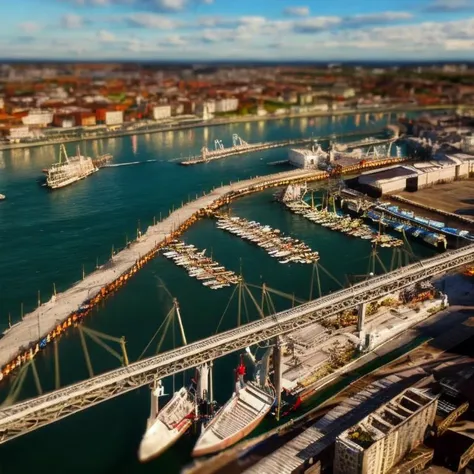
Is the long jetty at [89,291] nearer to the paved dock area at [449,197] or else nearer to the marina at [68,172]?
the marina at [68,172]

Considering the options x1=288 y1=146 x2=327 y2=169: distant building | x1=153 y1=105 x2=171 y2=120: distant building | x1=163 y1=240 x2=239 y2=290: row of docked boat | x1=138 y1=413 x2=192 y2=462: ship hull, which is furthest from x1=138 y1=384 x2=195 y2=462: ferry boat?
x1=153 y1=105 x2=171 y2=120: distant building

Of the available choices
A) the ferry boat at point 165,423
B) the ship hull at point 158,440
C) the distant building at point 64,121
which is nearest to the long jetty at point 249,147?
the distant building at point 64,121

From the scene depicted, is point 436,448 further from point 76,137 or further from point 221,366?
point 76,137

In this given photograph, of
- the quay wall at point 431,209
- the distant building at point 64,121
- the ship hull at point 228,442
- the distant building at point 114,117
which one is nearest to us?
the ship hull at point 228,442

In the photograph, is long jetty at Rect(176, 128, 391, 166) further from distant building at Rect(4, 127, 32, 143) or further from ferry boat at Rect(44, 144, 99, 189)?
distant building at Rect(4, 127, 32, 143)

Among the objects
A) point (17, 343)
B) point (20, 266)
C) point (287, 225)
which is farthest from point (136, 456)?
point (287, 225)
